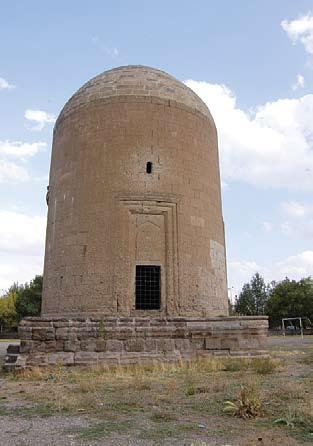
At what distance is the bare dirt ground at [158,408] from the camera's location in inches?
191

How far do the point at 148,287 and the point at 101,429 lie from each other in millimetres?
8710

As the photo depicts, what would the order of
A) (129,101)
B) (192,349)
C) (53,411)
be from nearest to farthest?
(53,411) → (192,349) → (129,101)

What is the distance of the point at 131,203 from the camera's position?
47.0ft

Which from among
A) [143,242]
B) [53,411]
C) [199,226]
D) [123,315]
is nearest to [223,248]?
[199,226]

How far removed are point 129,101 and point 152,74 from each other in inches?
72.9

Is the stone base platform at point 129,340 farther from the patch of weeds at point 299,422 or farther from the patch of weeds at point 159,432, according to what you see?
the patch of weeds at point 299,422

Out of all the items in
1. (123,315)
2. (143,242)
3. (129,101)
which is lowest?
(123,315)

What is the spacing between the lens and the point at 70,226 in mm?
14562

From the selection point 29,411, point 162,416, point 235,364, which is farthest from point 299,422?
point 235,364

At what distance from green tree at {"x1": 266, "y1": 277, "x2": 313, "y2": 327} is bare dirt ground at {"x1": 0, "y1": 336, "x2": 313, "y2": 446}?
141ft

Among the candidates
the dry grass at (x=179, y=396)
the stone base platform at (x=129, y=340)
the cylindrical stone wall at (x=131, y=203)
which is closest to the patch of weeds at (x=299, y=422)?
the dry grass at (x=179, y=396)

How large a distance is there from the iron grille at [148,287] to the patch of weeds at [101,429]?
8.16 meters

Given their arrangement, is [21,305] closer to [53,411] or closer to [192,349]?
[192,349]

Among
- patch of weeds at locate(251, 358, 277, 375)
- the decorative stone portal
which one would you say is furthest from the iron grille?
patch of weeds at locate(251, 358, 277, 375)
